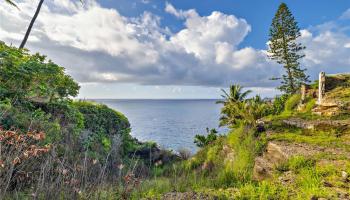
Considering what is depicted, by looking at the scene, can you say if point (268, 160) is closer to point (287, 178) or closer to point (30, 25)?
point (287, 178)

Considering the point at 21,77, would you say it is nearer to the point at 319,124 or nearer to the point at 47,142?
the point at 47,142

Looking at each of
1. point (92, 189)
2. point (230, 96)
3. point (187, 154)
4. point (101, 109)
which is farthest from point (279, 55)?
point (92, 189)

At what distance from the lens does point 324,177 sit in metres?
6.20

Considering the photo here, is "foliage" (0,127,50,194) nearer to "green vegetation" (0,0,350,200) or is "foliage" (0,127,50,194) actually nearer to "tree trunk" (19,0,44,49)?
"green vegetation" (0,0,350,200)

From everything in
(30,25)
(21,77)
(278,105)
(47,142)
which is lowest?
(47,142)

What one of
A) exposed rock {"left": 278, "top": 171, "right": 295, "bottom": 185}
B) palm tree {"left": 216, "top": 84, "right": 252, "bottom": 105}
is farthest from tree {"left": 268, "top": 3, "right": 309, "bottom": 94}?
exposed rock {"left": 278, "top": 171, "right": 295, "bottom": 185}

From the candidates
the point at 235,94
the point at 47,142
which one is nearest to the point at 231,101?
the point at 235,94

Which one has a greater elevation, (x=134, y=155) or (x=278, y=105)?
(x=278, y=105)

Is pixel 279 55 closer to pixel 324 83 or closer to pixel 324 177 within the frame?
pixel 324 83

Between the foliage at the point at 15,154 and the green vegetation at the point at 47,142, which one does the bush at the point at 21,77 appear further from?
the foliage at the point at 15,154

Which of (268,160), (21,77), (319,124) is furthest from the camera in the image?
(21,77)

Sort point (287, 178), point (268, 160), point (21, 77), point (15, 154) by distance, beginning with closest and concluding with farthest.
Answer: point (15, 154) → point (287, 178) → point (268, 160) → point (21, 77)

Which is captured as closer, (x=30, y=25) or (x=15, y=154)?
(x=15, y=154)

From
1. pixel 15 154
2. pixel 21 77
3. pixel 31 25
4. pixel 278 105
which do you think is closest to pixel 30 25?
pixel 31 25
